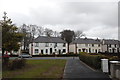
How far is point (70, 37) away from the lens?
260ft

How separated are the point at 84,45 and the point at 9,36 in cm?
5522

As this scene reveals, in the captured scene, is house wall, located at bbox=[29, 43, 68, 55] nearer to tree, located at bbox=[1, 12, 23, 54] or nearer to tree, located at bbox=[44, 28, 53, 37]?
tree, located at bbox=[44, 28, 53, 37]

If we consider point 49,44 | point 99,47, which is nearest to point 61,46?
point 49,44

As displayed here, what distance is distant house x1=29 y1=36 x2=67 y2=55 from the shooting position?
6053cm

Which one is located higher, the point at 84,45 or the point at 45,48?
the point at 84,45

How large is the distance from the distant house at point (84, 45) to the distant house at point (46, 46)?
7.50 m

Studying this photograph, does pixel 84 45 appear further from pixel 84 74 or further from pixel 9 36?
pixel 84 74

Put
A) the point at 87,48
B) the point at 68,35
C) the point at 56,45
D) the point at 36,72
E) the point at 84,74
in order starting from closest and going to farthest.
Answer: the point at 84,74 < the point at 36,72 < the point at 56,45 < the point at 87,48 < the point at 68,35

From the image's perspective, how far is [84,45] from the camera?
233ft

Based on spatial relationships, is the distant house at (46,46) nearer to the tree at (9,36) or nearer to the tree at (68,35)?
the tree at (68,35)

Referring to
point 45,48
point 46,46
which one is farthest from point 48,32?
point 45,48

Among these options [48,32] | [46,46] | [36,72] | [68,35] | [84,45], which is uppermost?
[48,32]

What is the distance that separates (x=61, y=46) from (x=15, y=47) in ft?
150

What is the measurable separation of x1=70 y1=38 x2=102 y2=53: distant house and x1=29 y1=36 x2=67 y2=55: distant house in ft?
24.6
